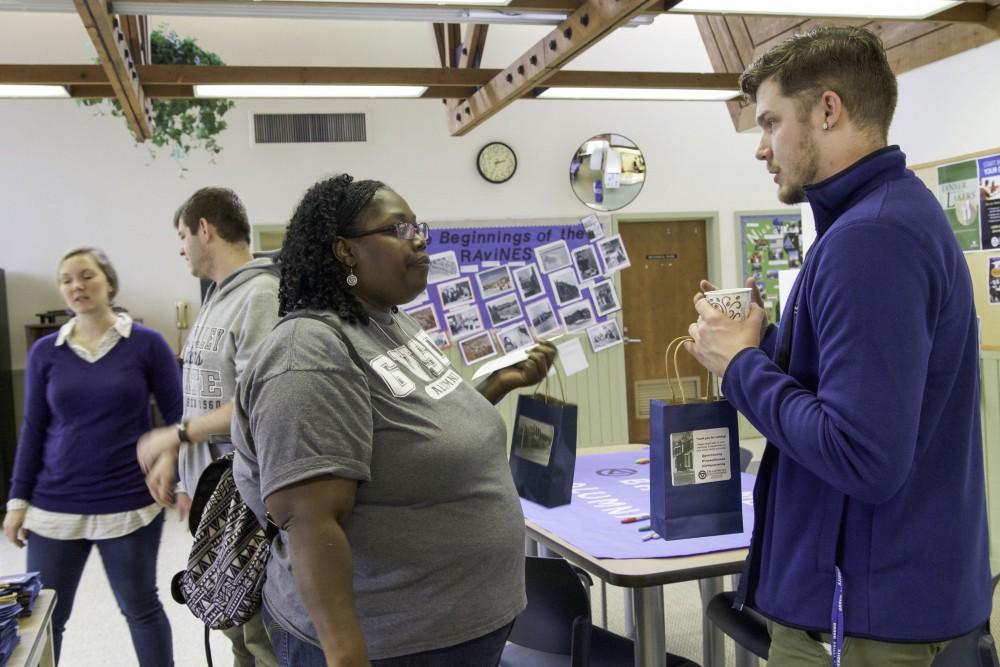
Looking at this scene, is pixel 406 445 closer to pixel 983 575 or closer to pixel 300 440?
pixel 300 440

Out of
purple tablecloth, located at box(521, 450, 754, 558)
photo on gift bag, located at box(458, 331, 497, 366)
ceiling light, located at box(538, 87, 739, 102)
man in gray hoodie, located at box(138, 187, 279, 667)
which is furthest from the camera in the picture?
photo on gift bag, located at box(458, 331, 497, 366)

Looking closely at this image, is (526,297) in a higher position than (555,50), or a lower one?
lower

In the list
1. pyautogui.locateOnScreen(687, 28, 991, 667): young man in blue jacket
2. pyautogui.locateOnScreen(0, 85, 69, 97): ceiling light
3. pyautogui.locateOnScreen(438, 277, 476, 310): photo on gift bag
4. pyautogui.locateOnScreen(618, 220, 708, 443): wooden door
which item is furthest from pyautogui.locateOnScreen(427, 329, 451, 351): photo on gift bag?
pyautogui.locateOnScreen(687, 28, 991, 667): young man in blue jacket

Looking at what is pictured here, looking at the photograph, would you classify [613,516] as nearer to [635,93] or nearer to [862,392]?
[862,392]

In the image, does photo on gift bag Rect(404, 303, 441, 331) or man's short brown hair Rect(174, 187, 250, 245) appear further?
photo on gift bag Rect(404, 303, 441, 331)

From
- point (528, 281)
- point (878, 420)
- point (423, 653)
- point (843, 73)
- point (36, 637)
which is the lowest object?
point (36, 637)

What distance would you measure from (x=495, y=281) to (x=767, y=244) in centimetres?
260

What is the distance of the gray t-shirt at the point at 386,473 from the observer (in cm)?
128

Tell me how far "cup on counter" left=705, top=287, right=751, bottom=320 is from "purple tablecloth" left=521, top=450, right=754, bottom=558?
33.1 inches

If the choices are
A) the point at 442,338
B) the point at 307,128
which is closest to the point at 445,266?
the point at 442,338

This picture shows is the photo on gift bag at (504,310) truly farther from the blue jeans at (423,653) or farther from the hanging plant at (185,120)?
the blue jeans at (423,653)

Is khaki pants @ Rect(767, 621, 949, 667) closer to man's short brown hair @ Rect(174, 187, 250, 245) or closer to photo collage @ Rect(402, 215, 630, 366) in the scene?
man's short brown hair @ Rect(174, 187, 250, 245)

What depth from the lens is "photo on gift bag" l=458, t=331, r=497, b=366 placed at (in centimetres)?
718

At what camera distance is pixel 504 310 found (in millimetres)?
7254
